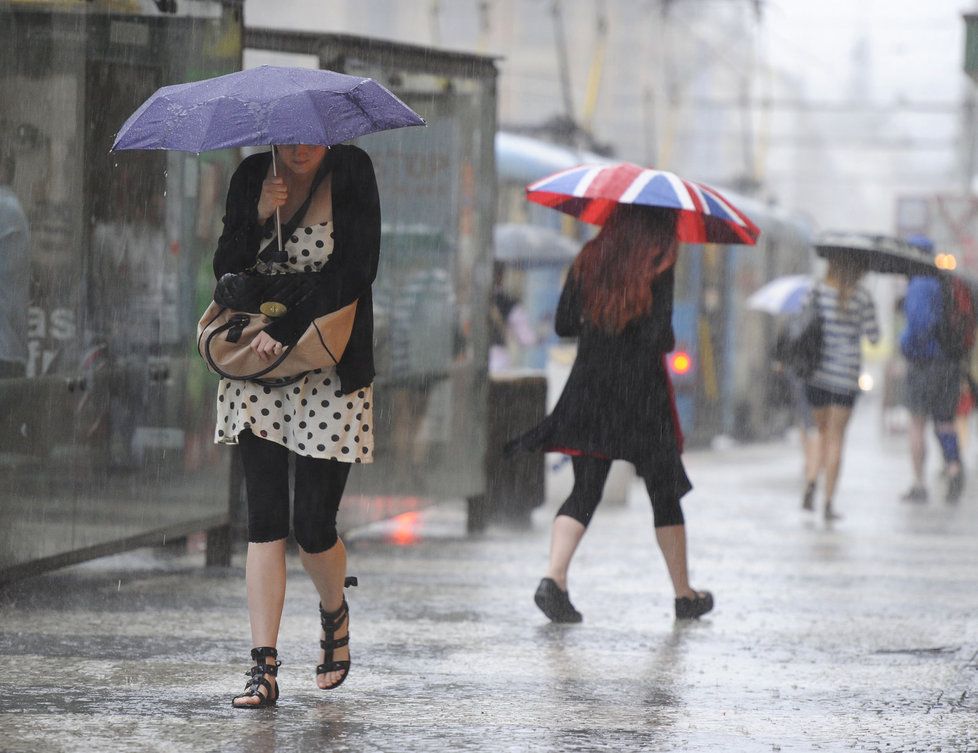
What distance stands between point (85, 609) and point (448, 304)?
11.5ft

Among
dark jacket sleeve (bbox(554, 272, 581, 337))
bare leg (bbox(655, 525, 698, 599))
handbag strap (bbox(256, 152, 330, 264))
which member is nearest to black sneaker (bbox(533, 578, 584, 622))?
bare leg (bbox(655, 525, 698, 599))

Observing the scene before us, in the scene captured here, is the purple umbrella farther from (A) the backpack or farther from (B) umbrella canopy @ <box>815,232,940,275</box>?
(A) the backpack

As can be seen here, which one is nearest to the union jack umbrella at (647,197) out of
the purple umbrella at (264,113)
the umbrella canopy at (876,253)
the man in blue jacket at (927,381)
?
the purple umbrella at (264,113)

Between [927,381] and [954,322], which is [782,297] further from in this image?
[954,322]

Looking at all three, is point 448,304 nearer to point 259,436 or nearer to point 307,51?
point 307,51

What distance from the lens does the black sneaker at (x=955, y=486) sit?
14.2m

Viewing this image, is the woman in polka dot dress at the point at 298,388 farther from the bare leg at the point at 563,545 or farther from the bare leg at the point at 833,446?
the bare leg at the point at 833,446

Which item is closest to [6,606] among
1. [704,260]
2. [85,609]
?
[85,609]

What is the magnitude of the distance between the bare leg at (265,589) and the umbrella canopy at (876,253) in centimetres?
689

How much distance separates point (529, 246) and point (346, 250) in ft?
37.1

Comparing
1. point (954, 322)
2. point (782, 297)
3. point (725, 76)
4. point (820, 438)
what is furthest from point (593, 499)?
point (725, 76)

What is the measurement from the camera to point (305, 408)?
5.34 m

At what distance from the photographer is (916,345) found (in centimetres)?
1390

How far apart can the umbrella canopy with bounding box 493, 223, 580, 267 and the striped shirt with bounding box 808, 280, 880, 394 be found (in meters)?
4.45
